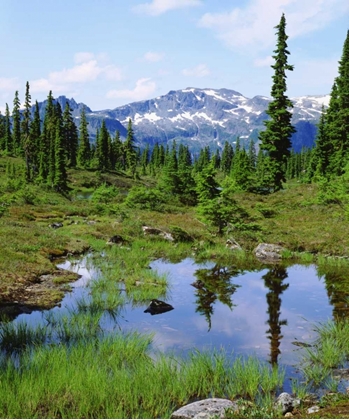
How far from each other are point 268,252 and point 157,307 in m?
11.6

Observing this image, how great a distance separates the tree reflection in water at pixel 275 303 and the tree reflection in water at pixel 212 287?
54.8 inches

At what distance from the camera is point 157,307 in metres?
13.5

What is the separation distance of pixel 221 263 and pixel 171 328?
1018 centimetres

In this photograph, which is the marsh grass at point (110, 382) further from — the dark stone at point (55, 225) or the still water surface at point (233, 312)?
the dark stone at point (55, 225)

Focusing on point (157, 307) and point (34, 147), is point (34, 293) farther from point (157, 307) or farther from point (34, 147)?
point (34, 147)

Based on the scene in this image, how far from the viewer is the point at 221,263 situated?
21625 mm

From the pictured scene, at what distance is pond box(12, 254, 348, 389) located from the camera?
10.7 m

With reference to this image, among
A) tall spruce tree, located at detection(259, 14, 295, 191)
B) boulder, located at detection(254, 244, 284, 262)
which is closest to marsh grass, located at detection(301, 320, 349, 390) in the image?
boulder, located at detection(254, 244, 284, 262)

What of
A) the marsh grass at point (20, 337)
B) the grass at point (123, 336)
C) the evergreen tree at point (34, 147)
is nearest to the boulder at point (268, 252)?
the grass at point (123, 336)

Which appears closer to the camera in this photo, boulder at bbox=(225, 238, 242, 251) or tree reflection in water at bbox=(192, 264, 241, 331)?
tree reflection in water at bbox=(192, 264, 241, 331)

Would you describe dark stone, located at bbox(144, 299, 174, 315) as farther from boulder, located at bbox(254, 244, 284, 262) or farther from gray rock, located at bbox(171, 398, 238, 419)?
boulder, located at bbox(254, 244, 284, 262)

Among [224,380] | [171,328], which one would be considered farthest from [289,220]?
[224,380]

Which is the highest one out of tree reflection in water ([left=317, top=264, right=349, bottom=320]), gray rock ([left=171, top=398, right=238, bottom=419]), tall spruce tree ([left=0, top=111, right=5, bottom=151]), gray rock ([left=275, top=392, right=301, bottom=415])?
tall spruce tree ([left=0, top=111, right=5, bottom=151])

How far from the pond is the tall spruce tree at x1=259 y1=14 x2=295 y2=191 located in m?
28.5
